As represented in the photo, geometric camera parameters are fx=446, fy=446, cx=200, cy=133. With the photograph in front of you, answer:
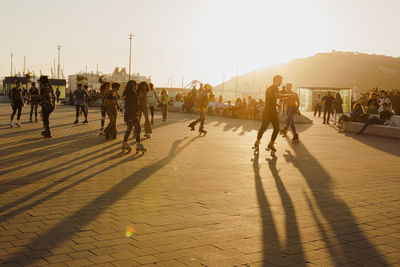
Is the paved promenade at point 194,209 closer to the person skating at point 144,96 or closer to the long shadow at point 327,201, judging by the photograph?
the long shadow at point 327,201

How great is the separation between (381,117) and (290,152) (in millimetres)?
8248

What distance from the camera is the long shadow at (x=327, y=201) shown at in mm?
4191

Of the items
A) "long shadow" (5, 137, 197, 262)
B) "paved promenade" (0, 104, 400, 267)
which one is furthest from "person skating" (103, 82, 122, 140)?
"long shadow" (5, 137, 197, 262)

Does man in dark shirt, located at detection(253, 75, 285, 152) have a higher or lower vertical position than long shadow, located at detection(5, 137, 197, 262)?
higher

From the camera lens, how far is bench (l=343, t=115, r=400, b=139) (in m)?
16.5

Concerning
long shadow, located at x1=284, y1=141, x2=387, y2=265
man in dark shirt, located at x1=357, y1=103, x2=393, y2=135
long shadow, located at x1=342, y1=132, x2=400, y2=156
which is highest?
man in dark shirt, located at x1=357, y1=103, x2=393, y2=135

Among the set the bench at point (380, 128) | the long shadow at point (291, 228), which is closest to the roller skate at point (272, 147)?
the long shadow at point (291, 228)

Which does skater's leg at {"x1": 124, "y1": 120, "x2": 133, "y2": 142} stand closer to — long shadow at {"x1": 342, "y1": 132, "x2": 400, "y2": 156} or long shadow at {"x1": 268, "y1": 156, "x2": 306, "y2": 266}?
long shadow at {"x1": 268, "y1": 156, "x2": 306, "y2": 266}

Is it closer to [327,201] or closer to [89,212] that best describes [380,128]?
[327,201]

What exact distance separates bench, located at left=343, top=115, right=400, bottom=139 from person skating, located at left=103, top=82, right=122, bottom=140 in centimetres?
1023

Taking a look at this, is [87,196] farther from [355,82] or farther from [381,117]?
[355,82]

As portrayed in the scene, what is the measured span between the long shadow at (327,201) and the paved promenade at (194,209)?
0.02 m

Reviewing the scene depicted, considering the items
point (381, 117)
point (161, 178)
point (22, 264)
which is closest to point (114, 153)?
point (161, 178)

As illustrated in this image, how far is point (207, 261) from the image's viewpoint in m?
3.66
